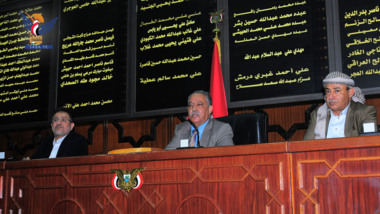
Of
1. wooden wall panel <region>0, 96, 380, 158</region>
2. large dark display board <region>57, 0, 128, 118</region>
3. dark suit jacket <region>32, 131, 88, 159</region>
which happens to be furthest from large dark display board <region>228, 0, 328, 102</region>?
dark suit jacket <region>32, 131, 88, 159</region>

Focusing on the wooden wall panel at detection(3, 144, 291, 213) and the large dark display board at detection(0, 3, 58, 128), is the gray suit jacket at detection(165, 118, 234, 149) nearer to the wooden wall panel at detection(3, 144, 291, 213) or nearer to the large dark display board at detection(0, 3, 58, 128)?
the wooden wall panel at detection(3, 144, 291, 213)

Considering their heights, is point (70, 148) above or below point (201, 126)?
below

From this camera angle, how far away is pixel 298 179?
221 cm

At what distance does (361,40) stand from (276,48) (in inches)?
27.0

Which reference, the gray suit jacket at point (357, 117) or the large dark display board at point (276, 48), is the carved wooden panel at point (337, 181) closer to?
the gray suit jacket at point (357, 117)

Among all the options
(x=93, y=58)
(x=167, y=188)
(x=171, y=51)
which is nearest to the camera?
(x=167, y=188)

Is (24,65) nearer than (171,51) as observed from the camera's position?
No

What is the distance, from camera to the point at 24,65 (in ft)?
17.2

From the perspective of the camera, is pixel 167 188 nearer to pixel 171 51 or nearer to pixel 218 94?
pixel 218 94

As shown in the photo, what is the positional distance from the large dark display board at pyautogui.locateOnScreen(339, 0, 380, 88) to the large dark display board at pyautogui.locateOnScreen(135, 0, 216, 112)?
120 cm

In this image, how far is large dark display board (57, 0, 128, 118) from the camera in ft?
15.3

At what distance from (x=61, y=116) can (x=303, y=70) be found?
2.23 metres

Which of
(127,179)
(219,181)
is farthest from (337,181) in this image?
(127,179)

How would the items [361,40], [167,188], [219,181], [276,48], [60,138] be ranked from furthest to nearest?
[60,138] → [276,48] → [361,40] → [167,188] → [219,181]
